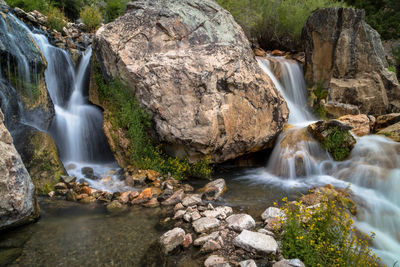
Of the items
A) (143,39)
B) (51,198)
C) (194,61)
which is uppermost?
(143,39)

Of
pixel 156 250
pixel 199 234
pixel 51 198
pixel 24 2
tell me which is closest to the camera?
pixel 156 250

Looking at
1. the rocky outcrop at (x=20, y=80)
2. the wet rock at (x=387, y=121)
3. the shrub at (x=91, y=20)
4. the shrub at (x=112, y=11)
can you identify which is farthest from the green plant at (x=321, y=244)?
the shrub at (x=112, y=11)

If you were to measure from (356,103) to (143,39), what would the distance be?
9.11m

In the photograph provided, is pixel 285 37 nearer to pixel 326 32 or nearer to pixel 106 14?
pixel 326 32

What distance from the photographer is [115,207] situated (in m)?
5.38

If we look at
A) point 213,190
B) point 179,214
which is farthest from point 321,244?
point 213,190

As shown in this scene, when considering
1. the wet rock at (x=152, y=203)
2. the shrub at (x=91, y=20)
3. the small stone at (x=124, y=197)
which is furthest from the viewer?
the shrub at (x=91, y=20)

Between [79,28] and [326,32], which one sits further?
[79,28]

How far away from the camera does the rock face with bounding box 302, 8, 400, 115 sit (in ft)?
35.9

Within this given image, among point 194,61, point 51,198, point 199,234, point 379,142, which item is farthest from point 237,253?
point 379,142

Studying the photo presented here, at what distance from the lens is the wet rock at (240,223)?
13.6 feet

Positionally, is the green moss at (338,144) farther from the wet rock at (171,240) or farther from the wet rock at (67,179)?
the wet rock at (67,179)

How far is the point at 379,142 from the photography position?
23.4ft

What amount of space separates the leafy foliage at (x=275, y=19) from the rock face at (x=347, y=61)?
3164mm
